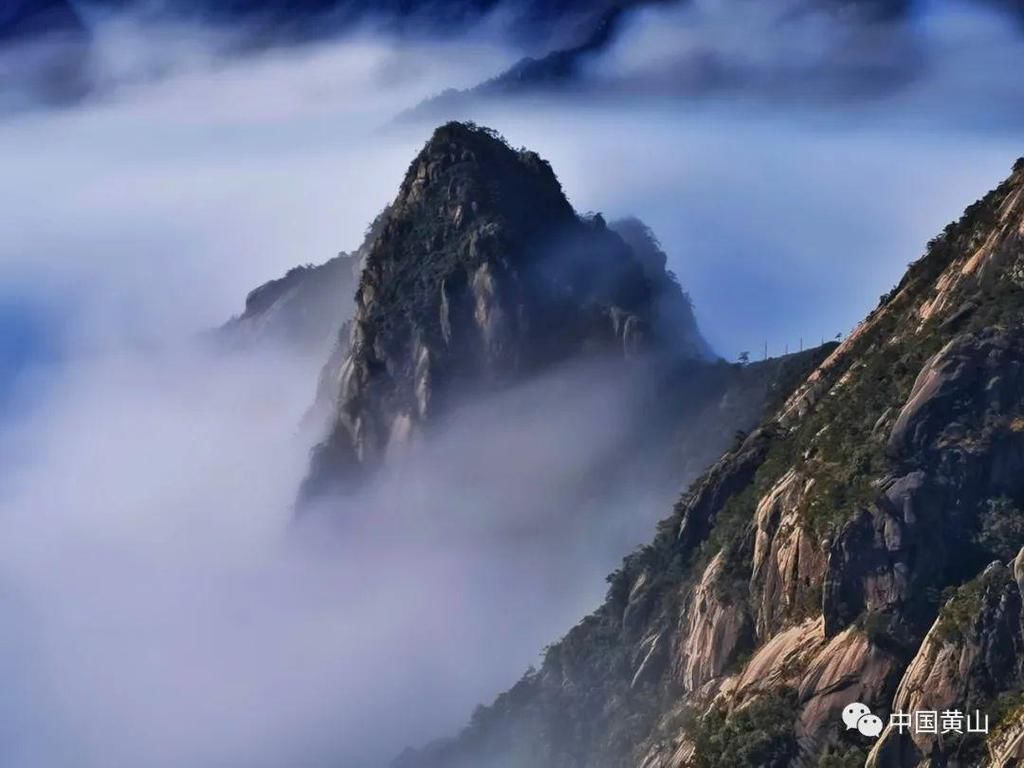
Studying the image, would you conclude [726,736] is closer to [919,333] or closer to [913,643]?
[913,643]

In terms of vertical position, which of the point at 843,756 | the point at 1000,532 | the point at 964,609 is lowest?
the point at 843,756

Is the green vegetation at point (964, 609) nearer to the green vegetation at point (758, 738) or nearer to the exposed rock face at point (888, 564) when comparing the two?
the exposed rock face at point (888, 564)

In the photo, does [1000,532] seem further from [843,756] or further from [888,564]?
[843,756]

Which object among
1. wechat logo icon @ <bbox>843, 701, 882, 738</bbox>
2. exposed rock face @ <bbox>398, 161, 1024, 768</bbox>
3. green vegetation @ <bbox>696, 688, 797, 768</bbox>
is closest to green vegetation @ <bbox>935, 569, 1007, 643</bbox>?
exposed rock face @ <bbox>398, 161, 1024, 768</bbox>

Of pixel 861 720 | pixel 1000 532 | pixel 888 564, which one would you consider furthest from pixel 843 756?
pixel 1000 532

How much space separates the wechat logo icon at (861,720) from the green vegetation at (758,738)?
3828 mm

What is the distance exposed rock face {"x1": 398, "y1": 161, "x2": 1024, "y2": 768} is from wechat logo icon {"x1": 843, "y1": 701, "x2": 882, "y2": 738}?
461 mm

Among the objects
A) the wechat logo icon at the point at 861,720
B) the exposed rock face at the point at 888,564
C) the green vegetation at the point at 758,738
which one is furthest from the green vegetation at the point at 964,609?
the green vegetation at the point at 758,738

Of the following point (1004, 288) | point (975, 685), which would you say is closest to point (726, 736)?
point (975, 685)

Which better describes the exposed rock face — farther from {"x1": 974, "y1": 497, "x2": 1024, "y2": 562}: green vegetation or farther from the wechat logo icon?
the wechat logo icon

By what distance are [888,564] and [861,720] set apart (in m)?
9.34

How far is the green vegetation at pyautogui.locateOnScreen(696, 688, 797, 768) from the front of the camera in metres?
169

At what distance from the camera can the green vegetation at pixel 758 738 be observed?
169375 millimetres

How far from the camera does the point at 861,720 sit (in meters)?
165
